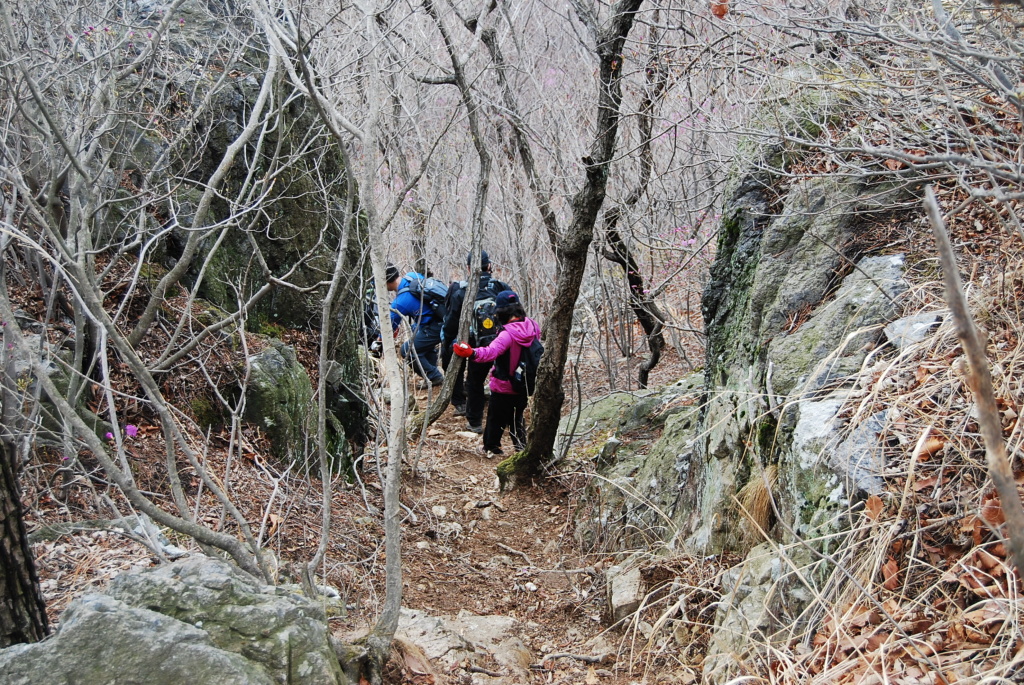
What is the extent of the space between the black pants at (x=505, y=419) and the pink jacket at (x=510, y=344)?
148 millimetres

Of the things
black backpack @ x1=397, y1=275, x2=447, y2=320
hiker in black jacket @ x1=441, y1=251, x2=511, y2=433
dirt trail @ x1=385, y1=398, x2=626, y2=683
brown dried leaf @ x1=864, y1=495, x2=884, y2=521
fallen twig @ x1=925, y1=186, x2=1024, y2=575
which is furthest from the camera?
black backpack @ x1=397, y1=275, x2=447, y2=320

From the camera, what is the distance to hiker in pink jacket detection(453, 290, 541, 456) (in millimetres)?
7574

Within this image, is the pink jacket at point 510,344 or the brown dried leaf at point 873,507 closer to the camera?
the brown dried leaf at point 873,507

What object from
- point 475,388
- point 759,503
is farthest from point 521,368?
point 759,503

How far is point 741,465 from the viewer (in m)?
4.08

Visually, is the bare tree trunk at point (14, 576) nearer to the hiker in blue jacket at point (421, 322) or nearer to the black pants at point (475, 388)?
the black pants at point (475, 388)

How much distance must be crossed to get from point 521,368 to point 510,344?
0.31 metres

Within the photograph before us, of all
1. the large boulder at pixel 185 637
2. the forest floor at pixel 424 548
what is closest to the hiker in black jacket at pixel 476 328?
the forest floor at pixel 424 548

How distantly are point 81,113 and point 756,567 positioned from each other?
419cm

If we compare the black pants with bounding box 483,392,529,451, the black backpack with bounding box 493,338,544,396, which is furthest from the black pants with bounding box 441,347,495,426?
the black backpack with bounding box 493,338,544,396

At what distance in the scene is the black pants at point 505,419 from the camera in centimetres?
801

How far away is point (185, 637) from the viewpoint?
2.08 metres

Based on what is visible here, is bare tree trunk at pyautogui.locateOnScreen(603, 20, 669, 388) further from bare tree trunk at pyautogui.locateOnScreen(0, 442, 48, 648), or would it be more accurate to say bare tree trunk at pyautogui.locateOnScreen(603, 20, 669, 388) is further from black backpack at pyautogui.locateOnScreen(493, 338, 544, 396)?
bare tree trunk at pyautogui.locateOnScreen(0, 442, 48, 648)

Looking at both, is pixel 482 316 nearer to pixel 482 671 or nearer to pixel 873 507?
pixel 482 671
